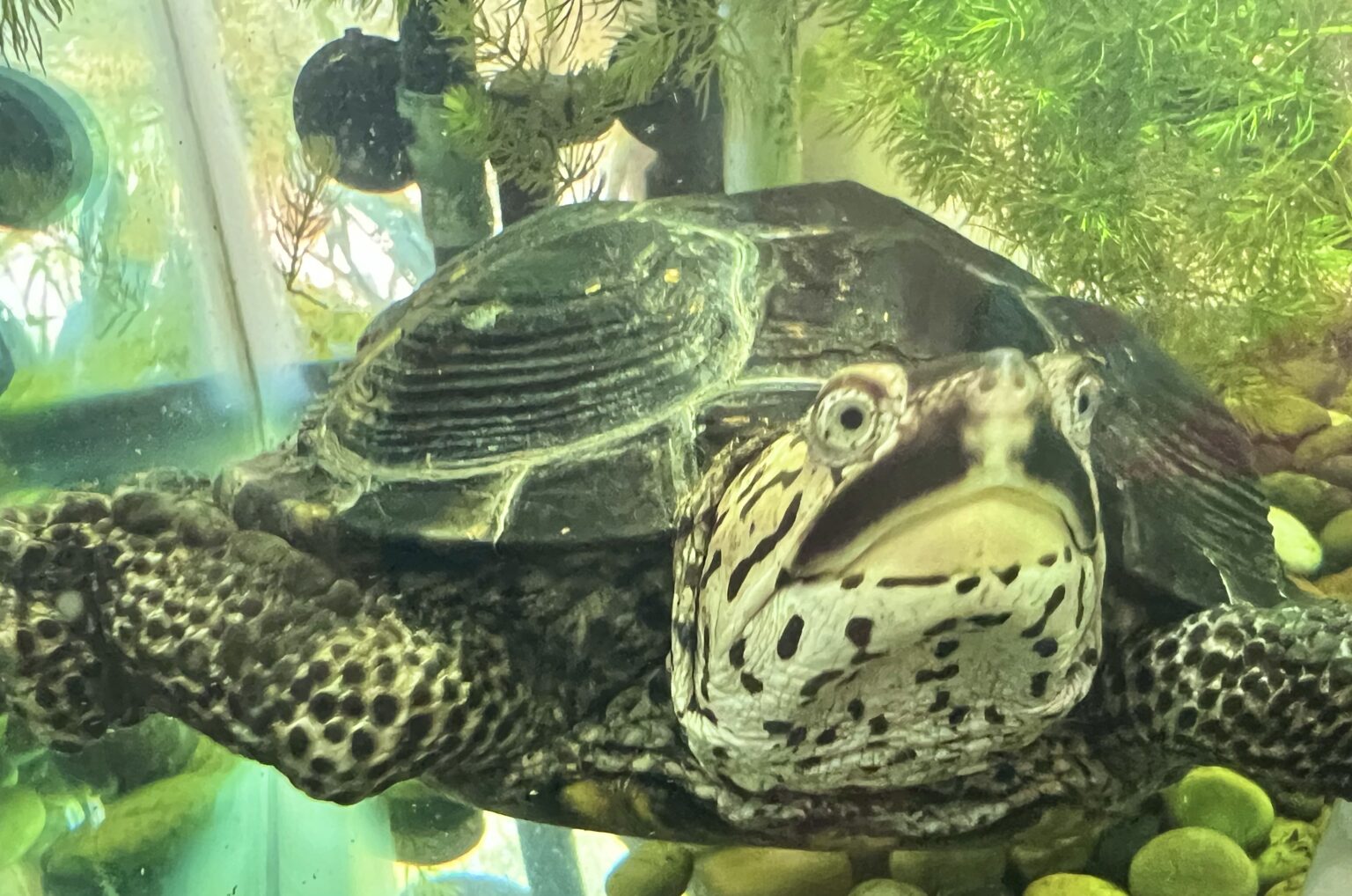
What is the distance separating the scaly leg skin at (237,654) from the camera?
968mm

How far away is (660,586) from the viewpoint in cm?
100

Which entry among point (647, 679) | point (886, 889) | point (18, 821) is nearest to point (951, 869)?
point (886, 889)

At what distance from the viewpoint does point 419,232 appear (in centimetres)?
137

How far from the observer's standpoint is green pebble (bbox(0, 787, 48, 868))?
107 centimetres

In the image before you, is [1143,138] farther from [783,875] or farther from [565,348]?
[783,875]

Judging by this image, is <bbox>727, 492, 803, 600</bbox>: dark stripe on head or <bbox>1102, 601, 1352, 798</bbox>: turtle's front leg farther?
<bbox>1102, 601, 1352, 798</bbox>: turtle's front leg

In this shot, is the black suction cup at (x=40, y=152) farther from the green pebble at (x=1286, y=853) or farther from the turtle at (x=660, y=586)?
the green pebble at (x=1286, y=853)

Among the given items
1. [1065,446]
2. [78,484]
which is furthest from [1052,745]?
[78,484]

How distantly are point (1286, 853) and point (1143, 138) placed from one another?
34.2 inches

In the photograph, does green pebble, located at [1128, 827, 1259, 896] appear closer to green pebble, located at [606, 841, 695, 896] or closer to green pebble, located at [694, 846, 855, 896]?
green pebble, located at [694, 846, 855, 896]

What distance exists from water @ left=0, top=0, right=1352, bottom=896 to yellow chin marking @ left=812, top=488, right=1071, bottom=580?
A: 3cm

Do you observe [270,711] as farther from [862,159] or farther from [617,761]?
[862,159]

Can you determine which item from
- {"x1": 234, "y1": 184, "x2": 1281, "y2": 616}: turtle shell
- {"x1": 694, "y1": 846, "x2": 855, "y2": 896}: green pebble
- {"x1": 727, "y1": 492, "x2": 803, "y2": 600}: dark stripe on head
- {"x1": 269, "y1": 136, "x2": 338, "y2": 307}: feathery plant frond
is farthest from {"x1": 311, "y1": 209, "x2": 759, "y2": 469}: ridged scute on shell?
{"x1": 694, "y1": 846, "x2": 855, "y2": 896}: green pebble

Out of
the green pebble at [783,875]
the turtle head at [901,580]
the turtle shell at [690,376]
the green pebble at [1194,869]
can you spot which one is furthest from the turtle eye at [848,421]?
the green pebble at [1194,869]
